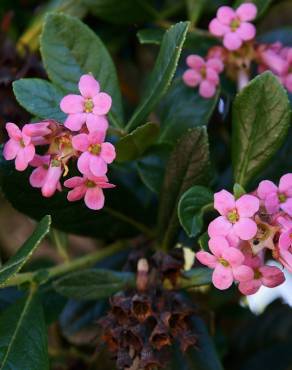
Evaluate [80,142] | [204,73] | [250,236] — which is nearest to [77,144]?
[80,142]

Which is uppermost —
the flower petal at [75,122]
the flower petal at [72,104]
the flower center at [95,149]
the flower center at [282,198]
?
the flower petal at [72,104]

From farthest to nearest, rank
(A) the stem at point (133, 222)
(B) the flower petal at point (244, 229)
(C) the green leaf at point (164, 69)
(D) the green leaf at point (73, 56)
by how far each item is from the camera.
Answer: (A) the stem at point (133, 222) → (D) the green leaf at point (73, 56) → (C) the green leaf at point (164, 69) → (B) the flower petal at point (244, 229)

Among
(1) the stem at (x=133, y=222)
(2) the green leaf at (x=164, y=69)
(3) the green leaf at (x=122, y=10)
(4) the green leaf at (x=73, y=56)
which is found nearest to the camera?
(2) the green leaf at (x=164, y=69)

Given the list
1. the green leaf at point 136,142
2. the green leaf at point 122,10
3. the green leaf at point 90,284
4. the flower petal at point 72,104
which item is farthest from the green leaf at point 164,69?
the green leaf at point 122,10

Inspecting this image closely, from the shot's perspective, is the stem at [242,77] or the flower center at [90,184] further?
the stem at [242,77]

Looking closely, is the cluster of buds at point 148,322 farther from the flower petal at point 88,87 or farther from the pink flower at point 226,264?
the flower petal at point 88,87

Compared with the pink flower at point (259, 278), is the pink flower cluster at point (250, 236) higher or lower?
higher

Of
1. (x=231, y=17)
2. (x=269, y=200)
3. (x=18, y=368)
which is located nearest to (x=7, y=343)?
(x=18, y=368)
